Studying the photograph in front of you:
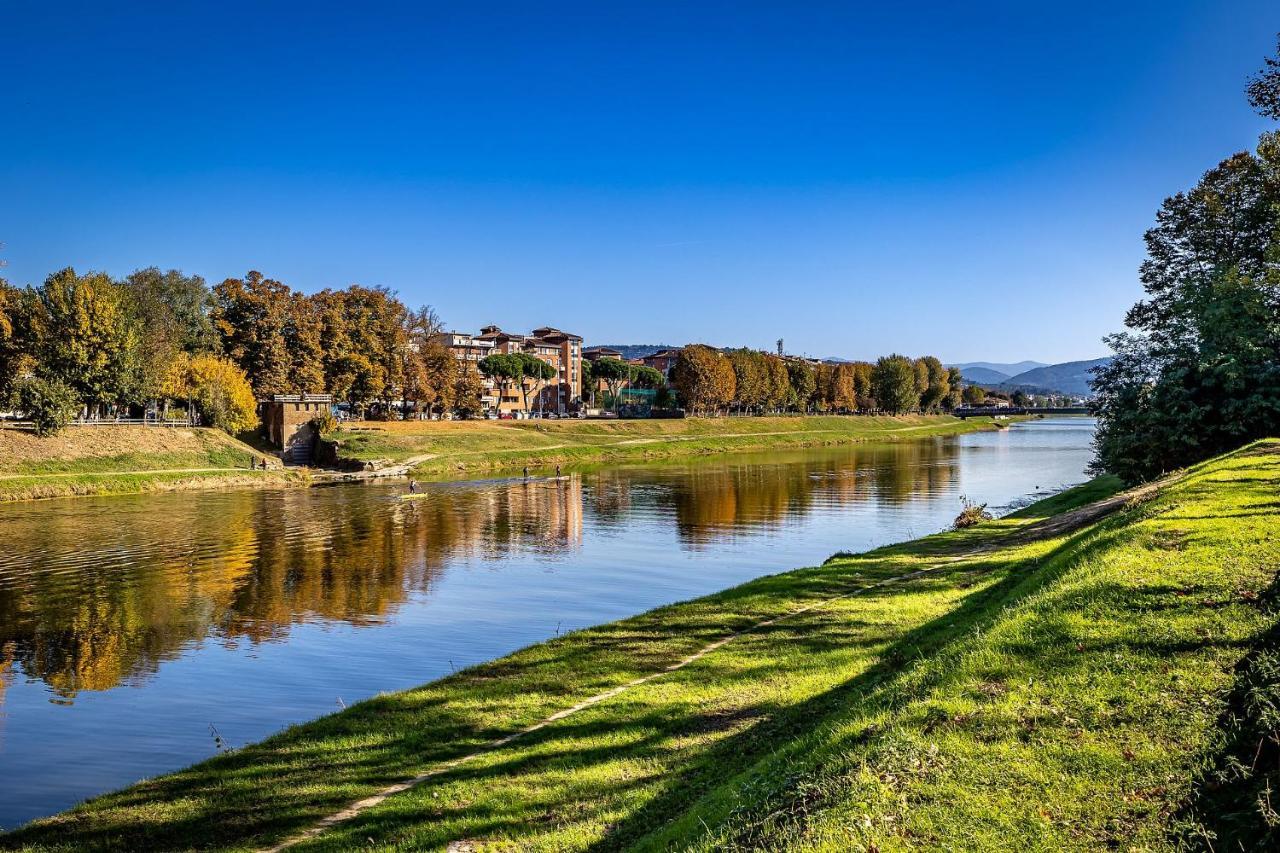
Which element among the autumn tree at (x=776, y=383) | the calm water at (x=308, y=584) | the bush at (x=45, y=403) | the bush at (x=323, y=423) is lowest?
the calm water at (x=308, y=584)

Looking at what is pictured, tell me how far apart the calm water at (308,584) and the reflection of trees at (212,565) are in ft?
0.44

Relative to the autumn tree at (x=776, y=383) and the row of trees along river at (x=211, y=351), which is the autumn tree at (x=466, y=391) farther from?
the autumn tree at (x=776, y=383)

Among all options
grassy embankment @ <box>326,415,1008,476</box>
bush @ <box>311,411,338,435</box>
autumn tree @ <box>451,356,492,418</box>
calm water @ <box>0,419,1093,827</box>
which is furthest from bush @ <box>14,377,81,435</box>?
autumn tree @ <box>451,356,492,418</box>

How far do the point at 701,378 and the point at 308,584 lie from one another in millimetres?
118291

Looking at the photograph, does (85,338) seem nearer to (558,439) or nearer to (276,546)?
(276,546)

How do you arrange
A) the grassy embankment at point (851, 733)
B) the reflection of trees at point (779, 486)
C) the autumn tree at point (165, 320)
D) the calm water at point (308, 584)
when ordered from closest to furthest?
the grassy embankment at point (851, 733) → the calm water at point (308, 584) → the reflection of trees at point (779, 486) → the autumn tree at point (165, 320)

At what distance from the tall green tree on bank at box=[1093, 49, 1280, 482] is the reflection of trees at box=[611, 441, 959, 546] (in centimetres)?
1781

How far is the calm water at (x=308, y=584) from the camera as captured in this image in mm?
18234

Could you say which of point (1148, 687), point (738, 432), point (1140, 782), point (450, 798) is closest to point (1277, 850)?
point (1140, 782)

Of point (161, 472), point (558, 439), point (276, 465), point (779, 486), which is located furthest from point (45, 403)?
point (779, 486)

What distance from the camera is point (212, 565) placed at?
116 feet

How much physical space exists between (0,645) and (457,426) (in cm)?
7990

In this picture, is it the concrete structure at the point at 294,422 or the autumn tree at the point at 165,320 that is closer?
the autumn tree at the point at 165,320

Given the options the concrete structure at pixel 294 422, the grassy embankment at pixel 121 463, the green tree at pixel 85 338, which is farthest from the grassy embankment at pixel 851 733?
the concrete structure at pixel 294 422
